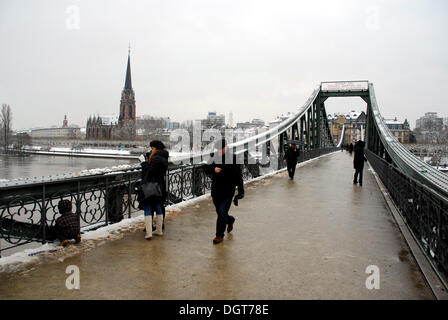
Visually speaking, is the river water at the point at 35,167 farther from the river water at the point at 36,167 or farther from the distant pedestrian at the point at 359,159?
the distant pedestrian at the point at 359,159

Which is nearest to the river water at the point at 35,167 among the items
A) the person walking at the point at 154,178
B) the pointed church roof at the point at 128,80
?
the person walking at the point at 154,178

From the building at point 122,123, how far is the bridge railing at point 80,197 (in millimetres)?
95600

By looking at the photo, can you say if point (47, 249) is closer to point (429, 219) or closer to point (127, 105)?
point (429, 219)

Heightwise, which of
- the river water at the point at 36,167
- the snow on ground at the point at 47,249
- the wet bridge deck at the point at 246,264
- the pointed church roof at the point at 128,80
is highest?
the pointed church roof at the point at 128,80

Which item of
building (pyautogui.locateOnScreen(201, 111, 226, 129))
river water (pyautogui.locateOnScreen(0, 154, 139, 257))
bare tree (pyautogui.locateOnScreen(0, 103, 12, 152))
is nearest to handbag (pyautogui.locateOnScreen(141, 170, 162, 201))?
river water (pyautogui.locateOnScreen(0, 154, 139, 257))

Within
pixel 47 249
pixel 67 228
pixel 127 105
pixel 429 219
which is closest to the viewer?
pixel 429 219

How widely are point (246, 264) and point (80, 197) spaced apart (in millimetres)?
2962

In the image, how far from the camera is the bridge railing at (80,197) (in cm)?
469

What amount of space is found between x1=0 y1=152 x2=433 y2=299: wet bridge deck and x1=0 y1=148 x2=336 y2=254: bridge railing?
83cm

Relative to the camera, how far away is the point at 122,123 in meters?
121

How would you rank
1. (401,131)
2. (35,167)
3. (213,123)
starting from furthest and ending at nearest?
(401,131)
(213,123)
(35,167)

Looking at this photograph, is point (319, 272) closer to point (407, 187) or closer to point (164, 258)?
point (164, 258)

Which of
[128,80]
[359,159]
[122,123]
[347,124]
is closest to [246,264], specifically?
[359,159]
